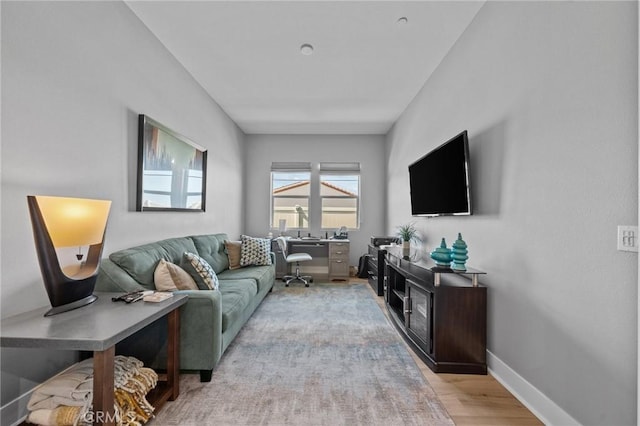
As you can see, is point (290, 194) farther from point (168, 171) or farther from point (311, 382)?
point (311, 382)

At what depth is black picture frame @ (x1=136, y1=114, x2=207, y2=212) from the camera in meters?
2.50

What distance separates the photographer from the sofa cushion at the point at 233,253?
3.78m

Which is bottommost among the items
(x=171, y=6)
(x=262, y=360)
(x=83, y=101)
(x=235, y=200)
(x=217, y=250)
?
(x=262, y=360)

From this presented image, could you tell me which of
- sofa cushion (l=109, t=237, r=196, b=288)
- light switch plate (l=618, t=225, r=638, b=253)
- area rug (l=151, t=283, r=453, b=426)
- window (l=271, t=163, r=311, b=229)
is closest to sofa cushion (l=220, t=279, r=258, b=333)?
area rug (l=151, t=283, r=453, b=426)

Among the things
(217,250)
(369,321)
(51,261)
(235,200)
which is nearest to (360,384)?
(369,321)

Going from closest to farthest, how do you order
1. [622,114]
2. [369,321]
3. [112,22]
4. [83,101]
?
[622,114] → [83,101] → [112,22] → [369,321]

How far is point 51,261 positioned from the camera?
54.4 inches

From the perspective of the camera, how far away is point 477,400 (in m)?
1.77

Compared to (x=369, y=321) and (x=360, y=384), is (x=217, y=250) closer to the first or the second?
(x=369, y=321)

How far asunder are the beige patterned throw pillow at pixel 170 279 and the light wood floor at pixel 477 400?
6.34 ft

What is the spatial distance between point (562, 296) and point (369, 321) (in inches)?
77.0

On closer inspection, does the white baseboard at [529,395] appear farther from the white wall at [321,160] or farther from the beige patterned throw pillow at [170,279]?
the white wall at [321,160]

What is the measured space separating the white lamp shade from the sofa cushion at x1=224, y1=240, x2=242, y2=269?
2184 millimetres

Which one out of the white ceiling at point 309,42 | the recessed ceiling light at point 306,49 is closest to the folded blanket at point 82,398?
the white ceiling at point 309,42
